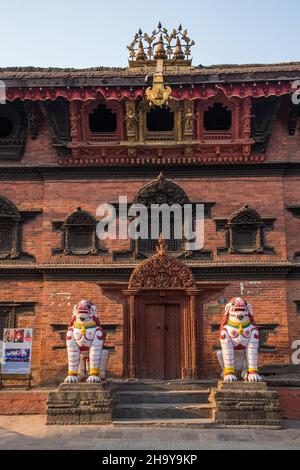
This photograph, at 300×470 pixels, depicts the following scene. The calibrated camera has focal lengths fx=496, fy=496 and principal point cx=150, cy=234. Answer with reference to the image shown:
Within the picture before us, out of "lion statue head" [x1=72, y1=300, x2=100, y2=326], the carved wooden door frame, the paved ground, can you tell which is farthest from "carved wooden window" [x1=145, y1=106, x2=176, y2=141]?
the paved ground

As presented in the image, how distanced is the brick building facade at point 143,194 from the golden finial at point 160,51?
2.89 m

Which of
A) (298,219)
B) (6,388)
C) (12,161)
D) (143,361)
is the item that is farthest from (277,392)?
(12,161)

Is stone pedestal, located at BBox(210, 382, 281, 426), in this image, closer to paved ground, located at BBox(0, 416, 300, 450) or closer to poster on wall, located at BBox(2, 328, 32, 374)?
paved ground, located at BBox(0, 416, 300, 450)

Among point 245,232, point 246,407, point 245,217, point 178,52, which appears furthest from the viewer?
point 178,52

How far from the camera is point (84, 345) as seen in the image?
11078 millimetres

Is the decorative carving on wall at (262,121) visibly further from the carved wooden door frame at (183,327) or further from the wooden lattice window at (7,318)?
the wooden lattice window at (7,318)

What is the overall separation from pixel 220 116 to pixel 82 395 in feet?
28.8

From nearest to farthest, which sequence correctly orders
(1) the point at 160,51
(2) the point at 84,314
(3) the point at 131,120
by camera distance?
(2) the point at 84,314 < (3) the point at 131,120 < (1) the point at 160,51

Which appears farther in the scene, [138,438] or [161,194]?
[161,194]

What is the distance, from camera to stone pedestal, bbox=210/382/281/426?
10.2 metres

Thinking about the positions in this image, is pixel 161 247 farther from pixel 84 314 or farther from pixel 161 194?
pixel 84 314

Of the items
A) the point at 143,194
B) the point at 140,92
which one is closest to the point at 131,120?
the point at 140,92

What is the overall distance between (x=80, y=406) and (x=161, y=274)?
418 cm

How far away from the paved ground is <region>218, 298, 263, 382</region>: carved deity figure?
1.31 meters
